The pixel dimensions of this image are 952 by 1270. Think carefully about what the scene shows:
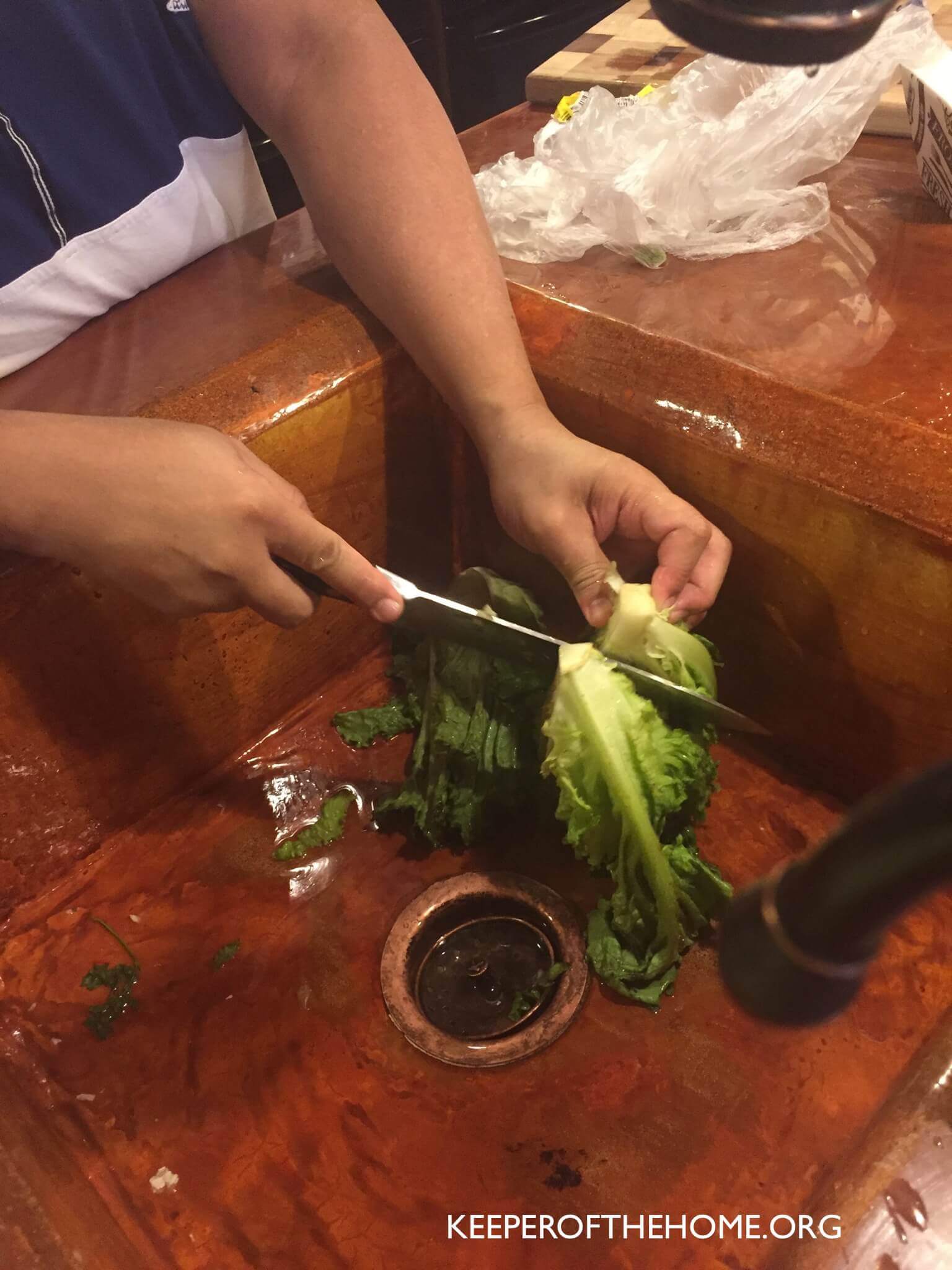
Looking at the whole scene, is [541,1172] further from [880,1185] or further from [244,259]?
[244,259]

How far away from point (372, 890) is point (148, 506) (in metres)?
0.51

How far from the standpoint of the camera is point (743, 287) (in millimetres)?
1093

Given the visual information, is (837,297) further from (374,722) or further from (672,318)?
(374,722)

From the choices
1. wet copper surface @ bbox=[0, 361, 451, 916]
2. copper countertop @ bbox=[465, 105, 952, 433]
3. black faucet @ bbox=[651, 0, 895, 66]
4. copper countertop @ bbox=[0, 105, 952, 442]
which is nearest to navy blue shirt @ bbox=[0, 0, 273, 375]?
copper countertop @ bbox=[0, 105, 952, 442]

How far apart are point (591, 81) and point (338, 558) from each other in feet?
3.67

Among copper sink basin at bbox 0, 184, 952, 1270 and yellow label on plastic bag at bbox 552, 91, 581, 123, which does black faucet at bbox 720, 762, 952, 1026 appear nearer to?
copper sink basin at bbox 0, 184, 952, 1270

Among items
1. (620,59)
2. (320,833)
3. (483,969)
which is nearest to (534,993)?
(483,969)

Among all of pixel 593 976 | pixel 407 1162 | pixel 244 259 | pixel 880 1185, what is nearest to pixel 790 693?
pixel 593 976

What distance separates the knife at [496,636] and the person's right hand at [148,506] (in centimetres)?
6

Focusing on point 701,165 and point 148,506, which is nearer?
point 148,506

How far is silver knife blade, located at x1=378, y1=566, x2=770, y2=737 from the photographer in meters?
0.92

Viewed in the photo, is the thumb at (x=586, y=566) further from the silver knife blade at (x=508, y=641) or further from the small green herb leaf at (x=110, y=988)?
the small green herb leaf at (x=110, y=988)

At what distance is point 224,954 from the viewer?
989mm

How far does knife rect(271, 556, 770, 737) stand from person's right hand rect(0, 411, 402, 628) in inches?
2.3
